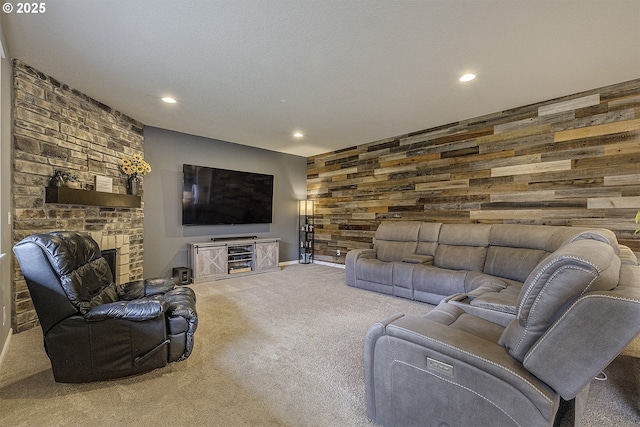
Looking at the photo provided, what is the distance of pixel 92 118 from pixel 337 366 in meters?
4.02

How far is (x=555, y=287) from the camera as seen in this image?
3.51ft

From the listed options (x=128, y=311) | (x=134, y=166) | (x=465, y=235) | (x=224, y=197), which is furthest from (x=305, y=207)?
(x=128, y=311)

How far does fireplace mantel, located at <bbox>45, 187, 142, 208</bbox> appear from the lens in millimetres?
2920

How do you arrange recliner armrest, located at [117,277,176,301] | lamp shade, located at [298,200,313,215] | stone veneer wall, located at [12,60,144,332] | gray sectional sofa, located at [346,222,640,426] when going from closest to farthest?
Answer: gray sectional sofa, located at [346,222,640,426], recliner armrest, located at [117,277,176,301], stone veneer wall, located at [12,60,144,332], lamp shade, located at [298,200,313,215]

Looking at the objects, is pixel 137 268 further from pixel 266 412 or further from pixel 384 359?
pixel 384 359

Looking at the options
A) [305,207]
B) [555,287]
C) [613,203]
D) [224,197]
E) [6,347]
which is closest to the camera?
[555,287]

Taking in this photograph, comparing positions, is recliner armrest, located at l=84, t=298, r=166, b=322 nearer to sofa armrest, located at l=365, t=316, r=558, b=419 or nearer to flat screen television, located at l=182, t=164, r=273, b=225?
sofa armrest, located at l=365, t=316, r=558, b=419

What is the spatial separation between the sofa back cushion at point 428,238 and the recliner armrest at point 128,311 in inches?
140

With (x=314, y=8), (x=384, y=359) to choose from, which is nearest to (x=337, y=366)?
(x=384, y=359)

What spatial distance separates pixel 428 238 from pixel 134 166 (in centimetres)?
448

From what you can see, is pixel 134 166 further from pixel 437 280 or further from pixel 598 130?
pixel 598 130

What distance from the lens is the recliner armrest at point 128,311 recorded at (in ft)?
6.29

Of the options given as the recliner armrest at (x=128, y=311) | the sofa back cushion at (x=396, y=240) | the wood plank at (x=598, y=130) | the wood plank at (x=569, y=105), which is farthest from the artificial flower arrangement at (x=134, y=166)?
the wood plank at (x=598, y=130)

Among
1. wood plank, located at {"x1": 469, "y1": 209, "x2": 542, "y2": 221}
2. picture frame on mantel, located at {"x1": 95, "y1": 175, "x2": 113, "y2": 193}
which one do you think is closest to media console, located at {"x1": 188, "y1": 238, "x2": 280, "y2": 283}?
picture frame on mantel, located at {"x1": 95, "y1": 175, "x2": 113, "y2": 193}
